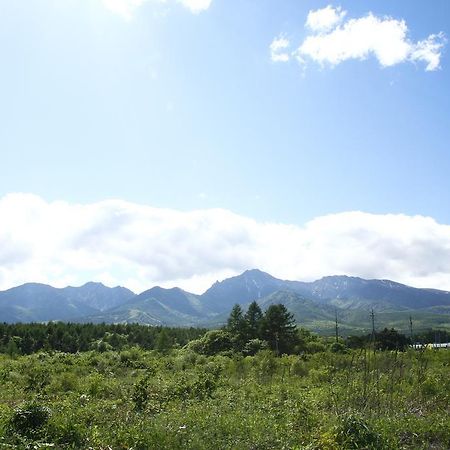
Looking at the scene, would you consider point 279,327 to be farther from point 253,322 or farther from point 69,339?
point 69,339

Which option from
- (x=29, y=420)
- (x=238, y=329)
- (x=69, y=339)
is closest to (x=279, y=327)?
(x=238, y=329)

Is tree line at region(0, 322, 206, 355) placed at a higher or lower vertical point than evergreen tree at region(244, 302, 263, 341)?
lower

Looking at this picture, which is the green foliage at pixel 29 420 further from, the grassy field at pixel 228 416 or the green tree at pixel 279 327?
the green tree at pixel 279 327

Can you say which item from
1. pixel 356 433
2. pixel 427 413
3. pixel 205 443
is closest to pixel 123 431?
pixel 205 443

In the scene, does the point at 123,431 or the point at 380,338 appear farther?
the point at 380,338

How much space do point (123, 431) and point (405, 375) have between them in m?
13.4

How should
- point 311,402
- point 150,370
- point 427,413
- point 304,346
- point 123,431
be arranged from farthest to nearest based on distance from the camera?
point 304,346 < point 150,370 < point 311,402 < point 427,413 < point 123,431

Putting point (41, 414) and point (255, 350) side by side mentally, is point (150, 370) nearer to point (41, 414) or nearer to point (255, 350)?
point (41, 414)

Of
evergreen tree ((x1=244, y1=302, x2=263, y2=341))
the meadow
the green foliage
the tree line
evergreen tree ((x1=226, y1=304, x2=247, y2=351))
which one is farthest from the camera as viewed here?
the tree line

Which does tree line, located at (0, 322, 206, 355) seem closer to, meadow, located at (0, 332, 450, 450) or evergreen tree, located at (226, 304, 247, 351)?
evergreen tree, located at (226, 304, 247, 351)

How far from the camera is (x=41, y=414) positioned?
1041 cm

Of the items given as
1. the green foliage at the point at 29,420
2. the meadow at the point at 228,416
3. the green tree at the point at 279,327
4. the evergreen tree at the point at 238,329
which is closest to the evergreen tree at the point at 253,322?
the evergreen tree at the point at 238,329

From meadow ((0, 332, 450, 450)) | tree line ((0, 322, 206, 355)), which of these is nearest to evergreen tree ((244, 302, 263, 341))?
tree line ((0, 322, 206, 355))

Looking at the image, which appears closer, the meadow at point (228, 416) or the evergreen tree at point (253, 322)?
the meadow at point (228, 416)
